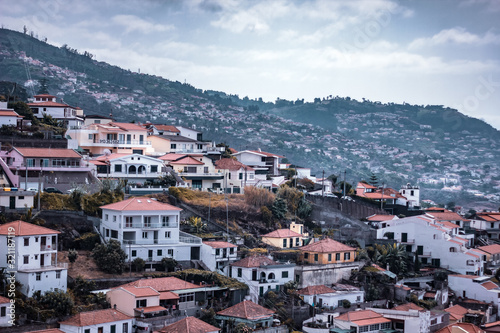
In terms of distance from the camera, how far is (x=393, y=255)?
5247cm

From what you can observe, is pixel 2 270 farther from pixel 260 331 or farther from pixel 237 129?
pixel 237 129

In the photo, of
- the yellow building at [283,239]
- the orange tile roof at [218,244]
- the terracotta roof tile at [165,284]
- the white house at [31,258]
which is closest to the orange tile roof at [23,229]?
the white house at [31,258]

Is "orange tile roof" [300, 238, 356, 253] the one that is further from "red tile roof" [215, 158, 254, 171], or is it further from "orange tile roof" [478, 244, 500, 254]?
"orange tile roof" [478, 244, 500, 254]

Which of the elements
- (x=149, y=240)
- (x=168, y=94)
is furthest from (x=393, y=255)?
(x=168, y=94)

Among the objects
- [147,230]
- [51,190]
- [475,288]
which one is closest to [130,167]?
[51,190]

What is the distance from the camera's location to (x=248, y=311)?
38719mm

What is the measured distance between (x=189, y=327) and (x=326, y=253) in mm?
14744

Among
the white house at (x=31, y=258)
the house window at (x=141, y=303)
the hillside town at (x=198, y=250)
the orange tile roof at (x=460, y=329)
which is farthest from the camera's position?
the orange tile roof at (x=460, y=329)

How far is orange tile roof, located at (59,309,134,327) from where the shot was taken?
3303 centimetres

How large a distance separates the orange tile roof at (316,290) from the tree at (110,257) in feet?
34.7

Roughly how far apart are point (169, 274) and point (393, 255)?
18669mm

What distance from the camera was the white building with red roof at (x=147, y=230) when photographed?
138ft

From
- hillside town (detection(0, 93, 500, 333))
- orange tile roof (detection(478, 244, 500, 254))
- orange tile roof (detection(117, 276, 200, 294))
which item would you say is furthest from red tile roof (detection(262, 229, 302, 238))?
orange tile roof (detection(478, 244, 500, 254))

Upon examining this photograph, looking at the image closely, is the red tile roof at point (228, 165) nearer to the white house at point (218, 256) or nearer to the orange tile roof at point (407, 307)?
the white house at point (218, 256)
